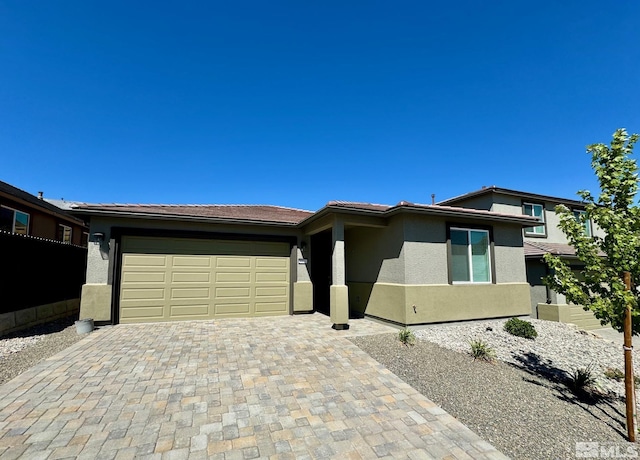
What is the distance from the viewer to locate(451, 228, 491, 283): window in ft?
27.6

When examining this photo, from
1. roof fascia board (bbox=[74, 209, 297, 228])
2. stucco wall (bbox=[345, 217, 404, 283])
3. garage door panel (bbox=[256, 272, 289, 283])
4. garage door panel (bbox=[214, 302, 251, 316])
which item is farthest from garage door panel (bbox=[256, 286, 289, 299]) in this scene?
stucco wall (bbox=[345, 217, 404, 283])

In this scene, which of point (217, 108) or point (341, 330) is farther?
point (217, 108)

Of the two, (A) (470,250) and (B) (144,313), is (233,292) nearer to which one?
(B) (144,313)

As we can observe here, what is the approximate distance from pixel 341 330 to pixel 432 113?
31.6ft

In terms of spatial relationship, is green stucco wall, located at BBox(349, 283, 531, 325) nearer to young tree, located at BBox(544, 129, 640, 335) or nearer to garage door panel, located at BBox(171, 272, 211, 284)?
young tree, located at BBox(544, 129, 640, 335)

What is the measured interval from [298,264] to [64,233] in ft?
41.6

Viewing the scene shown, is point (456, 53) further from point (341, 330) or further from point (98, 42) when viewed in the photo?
point (98, 42)

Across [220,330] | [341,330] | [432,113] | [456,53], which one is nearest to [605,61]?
[456,53]

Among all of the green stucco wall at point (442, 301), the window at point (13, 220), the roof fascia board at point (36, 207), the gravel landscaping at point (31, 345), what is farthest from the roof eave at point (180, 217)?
the window at point (13, 220)

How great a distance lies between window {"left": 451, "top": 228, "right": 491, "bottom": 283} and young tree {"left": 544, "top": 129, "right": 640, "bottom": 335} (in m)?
4.52

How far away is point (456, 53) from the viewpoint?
9289mm

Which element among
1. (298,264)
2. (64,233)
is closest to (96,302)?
(298,264)

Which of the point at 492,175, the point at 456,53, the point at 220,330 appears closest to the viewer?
the point at 220,330

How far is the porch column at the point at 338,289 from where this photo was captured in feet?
24.9
